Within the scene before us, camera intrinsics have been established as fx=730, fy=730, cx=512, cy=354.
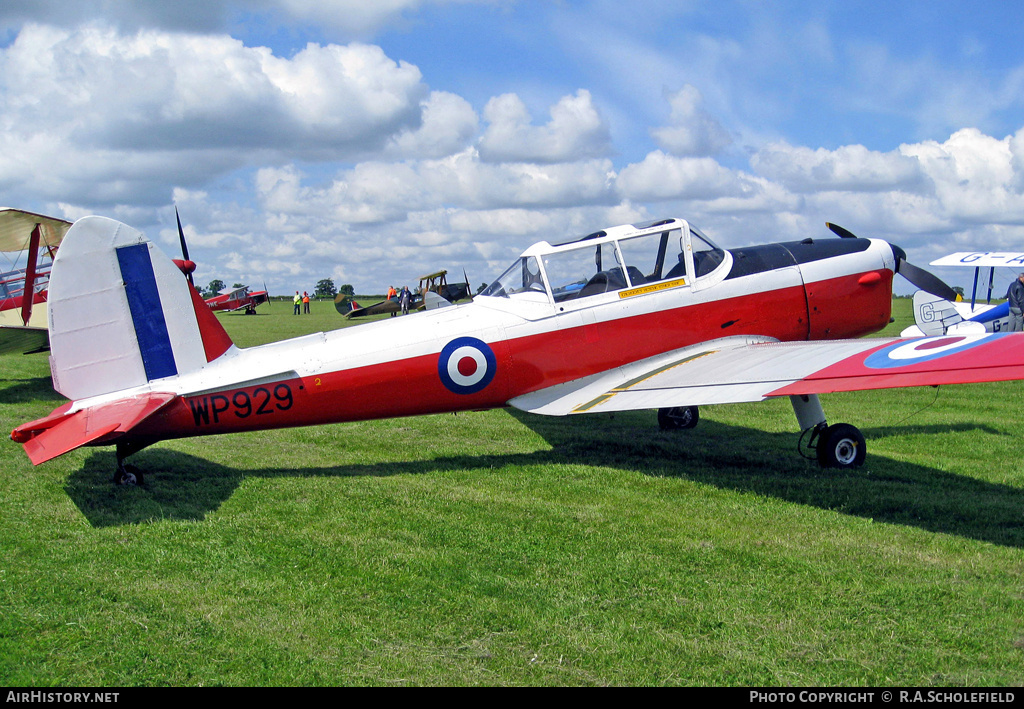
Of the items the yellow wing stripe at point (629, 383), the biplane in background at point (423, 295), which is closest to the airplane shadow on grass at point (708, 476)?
the yellow wing stripe at point (629, 383)

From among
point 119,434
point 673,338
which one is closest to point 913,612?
point 673,338

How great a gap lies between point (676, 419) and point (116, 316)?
19.5 ft

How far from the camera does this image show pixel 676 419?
8.67 m

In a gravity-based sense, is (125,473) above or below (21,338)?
below

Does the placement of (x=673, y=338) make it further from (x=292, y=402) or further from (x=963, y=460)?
(x=292, y=402)

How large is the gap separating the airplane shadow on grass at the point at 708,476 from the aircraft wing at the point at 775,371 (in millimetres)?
722

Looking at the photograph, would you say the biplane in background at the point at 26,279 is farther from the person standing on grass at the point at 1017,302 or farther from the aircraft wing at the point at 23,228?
the person standing on grass at the point at 1017,302

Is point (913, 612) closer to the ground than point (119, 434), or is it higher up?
closer to the ground

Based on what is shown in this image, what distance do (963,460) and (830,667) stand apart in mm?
4741

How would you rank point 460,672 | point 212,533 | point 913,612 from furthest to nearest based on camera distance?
1. point 212,533
2. point 913,612
3. point 460,672

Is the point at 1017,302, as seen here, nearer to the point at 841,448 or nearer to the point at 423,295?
the point at 841,448

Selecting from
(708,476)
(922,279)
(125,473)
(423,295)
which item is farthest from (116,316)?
(423,295)

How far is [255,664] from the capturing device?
3.18 m

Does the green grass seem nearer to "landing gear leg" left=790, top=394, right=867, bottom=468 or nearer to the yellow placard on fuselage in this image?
"landing gear leg" left=790, top=394, right=867, bottom=468
